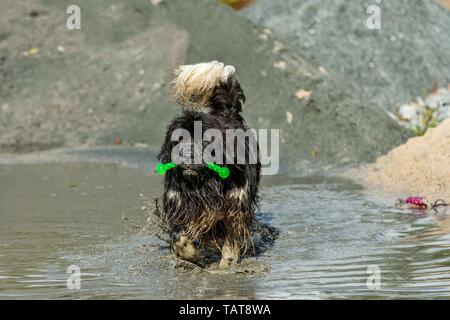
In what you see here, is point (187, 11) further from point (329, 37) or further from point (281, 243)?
point (281, 243)

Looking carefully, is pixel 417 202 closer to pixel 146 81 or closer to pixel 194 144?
pixel 194 144

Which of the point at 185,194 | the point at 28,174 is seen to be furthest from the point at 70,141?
the point at 185,194

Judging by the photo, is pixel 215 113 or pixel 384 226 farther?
pixel 384 226

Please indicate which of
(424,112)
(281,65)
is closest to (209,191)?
(281,65)

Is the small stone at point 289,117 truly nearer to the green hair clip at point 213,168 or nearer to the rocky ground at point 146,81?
the rocky ground at point 146,81

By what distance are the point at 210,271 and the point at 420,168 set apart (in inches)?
180

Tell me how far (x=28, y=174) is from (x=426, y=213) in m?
5.39

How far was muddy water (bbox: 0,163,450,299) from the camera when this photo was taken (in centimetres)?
688

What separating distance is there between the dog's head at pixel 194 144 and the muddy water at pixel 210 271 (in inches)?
32.4

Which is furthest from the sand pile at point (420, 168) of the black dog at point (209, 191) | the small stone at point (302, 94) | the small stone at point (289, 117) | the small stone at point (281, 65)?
the black dog at point (209, 191)

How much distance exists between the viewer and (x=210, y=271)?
747cm

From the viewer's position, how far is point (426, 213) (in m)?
9.64

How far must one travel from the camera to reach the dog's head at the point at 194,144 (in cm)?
697
